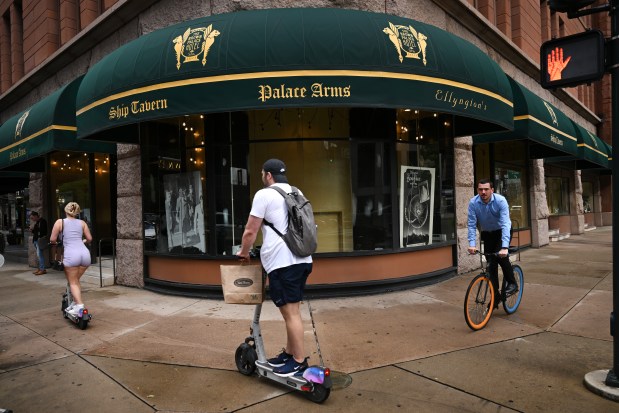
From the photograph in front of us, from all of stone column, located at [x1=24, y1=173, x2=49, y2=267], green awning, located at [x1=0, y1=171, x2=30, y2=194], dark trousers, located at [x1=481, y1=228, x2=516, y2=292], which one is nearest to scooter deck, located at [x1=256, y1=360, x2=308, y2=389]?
dark trousers, located at [x1=481, y1=228, x2=516, y2=292]

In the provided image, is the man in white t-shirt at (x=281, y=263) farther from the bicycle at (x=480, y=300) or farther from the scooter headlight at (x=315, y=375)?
the bicycle at (x=480, y=300)

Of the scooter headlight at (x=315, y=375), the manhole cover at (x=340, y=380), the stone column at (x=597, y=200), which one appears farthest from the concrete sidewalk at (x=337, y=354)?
the stone column at (x=597, y=200)

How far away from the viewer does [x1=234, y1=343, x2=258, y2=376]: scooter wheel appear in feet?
12.8

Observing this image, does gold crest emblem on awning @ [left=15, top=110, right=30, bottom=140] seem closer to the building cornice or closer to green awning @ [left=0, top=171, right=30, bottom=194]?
the building cornice

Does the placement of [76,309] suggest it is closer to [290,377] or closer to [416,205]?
[290,377]

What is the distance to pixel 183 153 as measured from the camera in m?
8.07

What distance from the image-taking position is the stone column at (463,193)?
9094mm

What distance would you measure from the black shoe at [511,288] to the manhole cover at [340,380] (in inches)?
115

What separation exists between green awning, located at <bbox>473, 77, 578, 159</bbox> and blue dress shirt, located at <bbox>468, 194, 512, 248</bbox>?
4.41 m

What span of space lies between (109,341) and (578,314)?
6.21 m

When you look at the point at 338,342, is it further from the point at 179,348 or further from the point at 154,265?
the point at 154,265

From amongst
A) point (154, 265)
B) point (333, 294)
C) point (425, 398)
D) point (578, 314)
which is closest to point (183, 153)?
point (154, 265)

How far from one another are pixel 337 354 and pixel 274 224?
1829 mm

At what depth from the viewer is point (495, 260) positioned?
554 cm
